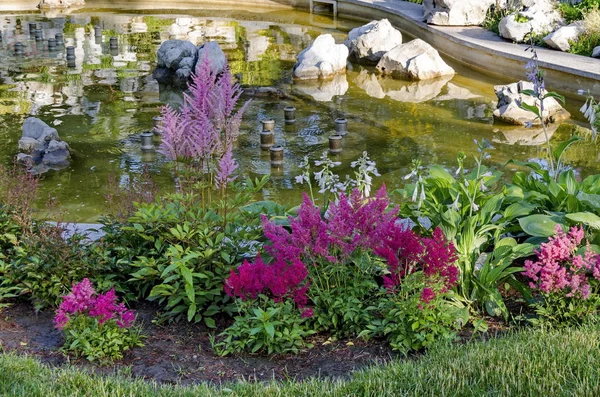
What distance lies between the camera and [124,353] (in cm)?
423

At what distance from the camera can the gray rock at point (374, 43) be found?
627 inches

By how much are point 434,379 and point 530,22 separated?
42.0 ft

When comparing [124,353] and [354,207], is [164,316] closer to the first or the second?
[124,353]

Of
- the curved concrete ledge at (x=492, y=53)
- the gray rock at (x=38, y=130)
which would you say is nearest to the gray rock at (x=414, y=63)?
the curved concrete ledge at (x=492, y=53)

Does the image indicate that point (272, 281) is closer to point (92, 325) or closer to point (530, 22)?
point (92, 325)

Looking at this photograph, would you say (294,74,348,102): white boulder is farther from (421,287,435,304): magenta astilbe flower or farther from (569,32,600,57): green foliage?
(421,287,435,304): magenta astilbe flower

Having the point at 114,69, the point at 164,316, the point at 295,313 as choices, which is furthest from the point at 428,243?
the point at 114,69

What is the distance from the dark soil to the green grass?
0.64 feet

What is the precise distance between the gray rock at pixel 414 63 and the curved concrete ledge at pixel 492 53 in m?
0.91

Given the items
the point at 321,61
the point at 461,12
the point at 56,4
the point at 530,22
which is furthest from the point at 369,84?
the point at 56,4

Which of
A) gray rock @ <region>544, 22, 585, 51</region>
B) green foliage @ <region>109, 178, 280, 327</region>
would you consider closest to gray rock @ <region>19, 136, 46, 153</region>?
green foliage @ <region>109, 178, 280, 327</region>

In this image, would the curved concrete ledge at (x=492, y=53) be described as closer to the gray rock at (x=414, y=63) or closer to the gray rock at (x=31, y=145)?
the gray rock at (x=414, y=63)

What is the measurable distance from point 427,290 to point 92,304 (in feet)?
5.90

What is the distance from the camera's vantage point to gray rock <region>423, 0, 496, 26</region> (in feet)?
56.1
